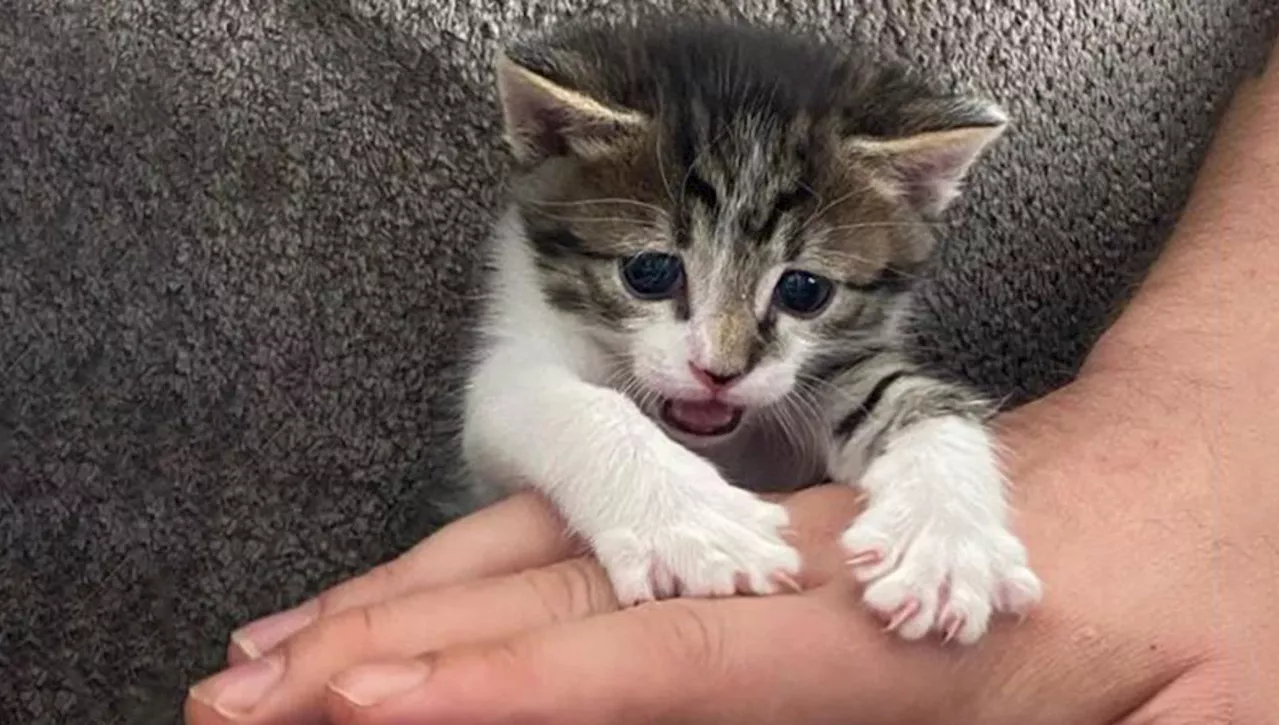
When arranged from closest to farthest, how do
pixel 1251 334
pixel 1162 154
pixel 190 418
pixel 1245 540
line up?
pixel 1245 540 → pixel 1251 334 → pixel 190 418 → pixel 1162 154

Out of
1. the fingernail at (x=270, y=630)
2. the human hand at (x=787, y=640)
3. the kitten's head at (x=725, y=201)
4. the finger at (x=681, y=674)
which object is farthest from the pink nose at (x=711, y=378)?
the fingernail at (x=270, y=630)

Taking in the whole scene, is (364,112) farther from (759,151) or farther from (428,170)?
(759,151)

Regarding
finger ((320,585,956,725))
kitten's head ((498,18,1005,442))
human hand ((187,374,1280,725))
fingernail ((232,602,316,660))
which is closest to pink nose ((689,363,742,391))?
kitten's head ((498,18,1005,442))

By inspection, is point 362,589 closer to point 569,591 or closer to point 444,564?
point 444,564

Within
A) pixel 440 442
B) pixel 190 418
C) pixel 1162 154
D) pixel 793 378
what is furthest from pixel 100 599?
pixel 1162 154

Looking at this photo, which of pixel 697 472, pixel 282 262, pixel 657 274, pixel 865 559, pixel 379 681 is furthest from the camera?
pixel 282 262

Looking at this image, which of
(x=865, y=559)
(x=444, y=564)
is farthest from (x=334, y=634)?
(x=865, y=559)
